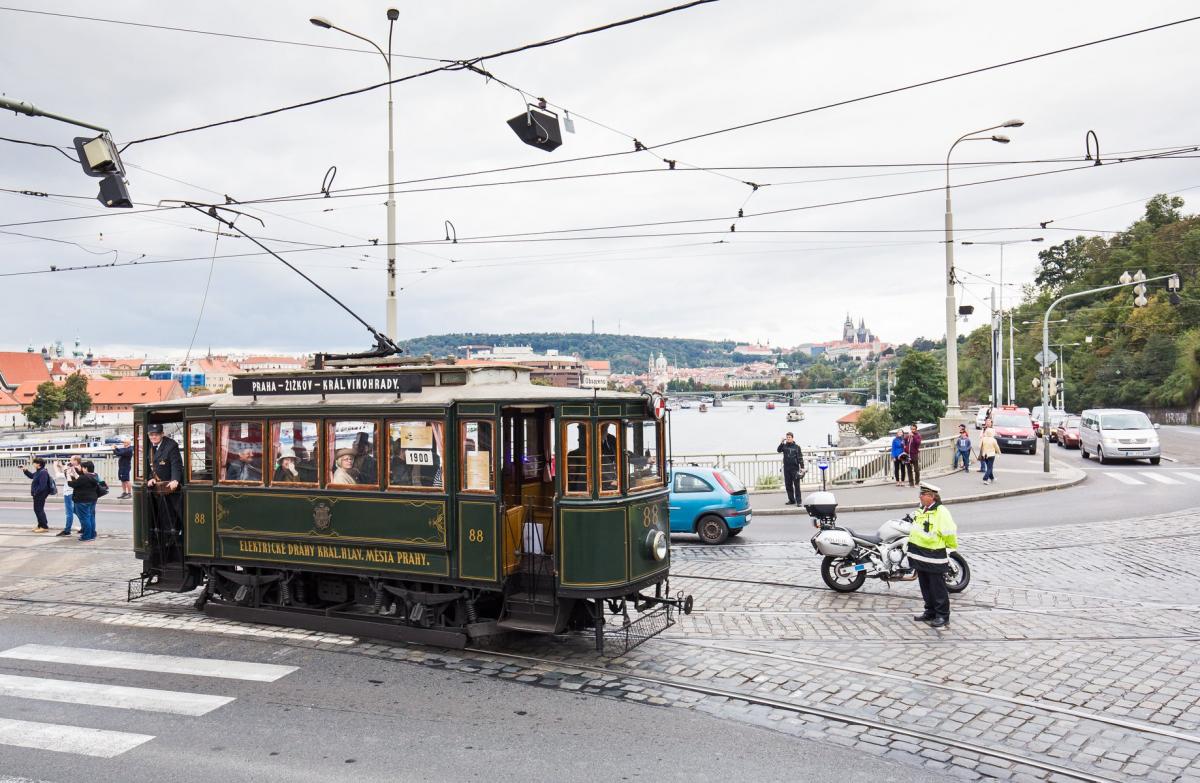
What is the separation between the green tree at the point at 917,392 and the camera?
73.1m

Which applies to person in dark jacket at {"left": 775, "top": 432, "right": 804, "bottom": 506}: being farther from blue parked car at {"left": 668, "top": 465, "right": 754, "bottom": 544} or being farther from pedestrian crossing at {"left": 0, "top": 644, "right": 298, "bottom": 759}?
pedestrian crossing at {"left": 0, "top": 644, "right": 298, "bottom": 759}

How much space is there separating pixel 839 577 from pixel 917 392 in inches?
2627

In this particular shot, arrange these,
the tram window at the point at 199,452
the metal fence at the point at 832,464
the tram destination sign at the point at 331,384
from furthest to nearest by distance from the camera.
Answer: the metal fence at the point at 832,464, the tram window at the point at 199,452, the tram destination sign at the point at 331,384

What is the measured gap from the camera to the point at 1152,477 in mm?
24172

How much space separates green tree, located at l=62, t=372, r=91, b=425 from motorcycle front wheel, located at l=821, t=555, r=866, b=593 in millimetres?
110283

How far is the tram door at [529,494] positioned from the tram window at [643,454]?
2.98ft

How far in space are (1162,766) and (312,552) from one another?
8.36 m

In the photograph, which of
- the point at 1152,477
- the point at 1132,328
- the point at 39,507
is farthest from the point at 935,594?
the point at 1132,328

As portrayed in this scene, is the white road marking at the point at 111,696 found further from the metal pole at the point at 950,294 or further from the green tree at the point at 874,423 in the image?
the green tree at the point at 874,423

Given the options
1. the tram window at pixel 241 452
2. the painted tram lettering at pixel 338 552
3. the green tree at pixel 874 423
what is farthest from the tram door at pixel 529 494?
the green tree at pixel 874 423

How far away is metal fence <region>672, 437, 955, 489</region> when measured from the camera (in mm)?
22672

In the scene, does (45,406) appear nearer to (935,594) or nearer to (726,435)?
(726,435)

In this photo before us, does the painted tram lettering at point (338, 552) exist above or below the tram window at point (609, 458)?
below

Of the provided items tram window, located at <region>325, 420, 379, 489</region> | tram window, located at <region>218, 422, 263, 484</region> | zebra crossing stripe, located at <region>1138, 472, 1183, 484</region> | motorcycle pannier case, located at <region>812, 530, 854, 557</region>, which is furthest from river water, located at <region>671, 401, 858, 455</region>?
tram window, located at <region>325, 420, 379, 489</region>
